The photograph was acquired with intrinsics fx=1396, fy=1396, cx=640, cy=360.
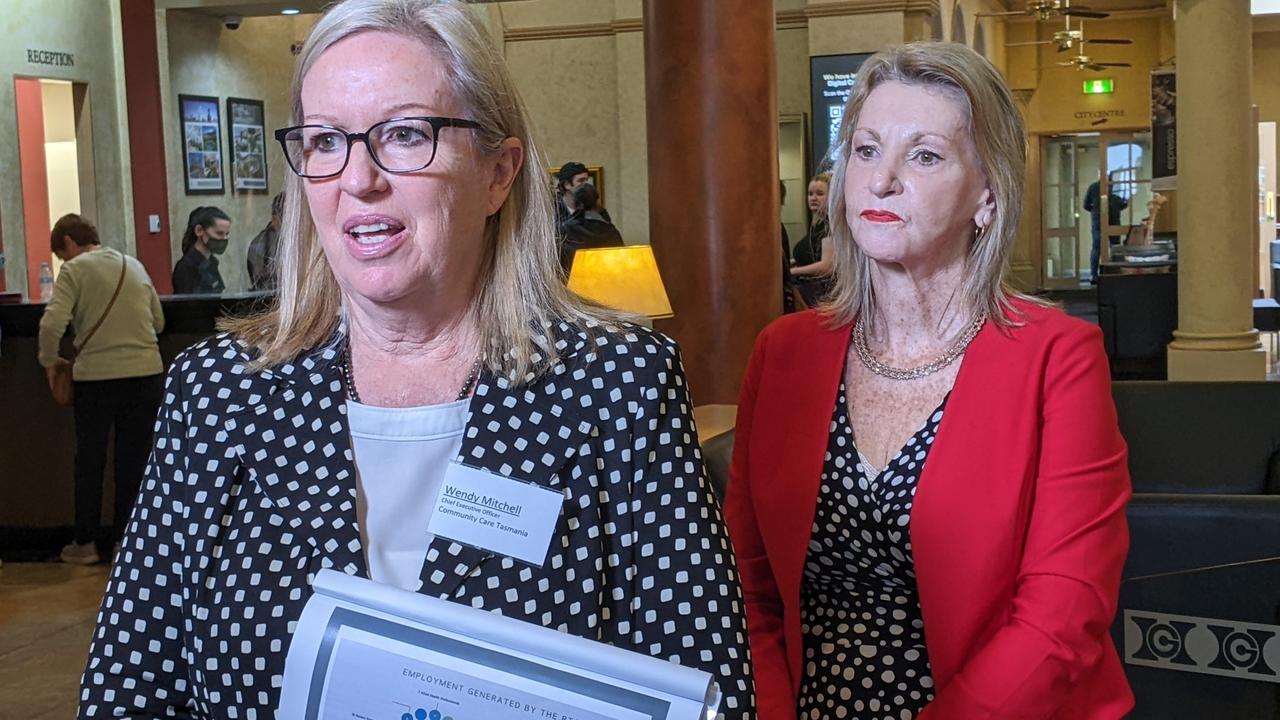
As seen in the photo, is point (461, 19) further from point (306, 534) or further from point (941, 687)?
point (941, 687)

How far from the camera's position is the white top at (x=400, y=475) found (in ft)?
4.84

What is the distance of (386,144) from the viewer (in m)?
1.44

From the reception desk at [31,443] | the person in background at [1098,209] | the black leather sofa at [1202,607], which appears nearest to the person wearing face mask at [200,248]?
the reception desk at [31,443]

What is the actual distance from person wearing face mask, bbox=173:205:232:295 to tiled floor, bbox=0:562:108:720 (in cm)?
218

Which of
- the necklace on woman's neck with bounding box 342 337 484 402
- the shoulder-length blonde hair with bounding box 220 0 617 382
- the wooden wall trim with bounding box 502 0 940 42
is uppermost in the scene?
the wooden wall trim with bounding box 502 0 940 42

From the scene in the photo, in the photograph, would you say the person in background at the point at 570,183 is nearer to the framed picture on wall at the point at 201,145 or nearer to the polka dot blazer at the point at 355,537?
the polka dot blazer at the point at 355,537

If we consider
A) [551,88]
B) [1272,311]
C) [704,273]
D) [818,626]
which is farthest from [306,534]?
[551,88]

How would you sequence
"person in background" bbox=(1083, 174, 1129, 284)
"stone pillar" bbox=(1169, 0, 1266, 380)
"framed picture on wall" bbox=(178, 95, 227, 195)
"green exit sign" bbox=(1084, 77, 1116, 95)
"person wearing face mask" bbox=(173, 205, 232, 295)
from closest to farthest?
"person wearing face mask" bbox=(173, 205, 232, 295)
"stone pillar" bbox=(1169, 0, 1266, 380)
"framed picture on wall" bbox=(178, 95, 227, 195)
"green exit sign" bbox=(1084, 77, 1116, 95)
"person in background" bbox=(1083, 174, 1129, 284)

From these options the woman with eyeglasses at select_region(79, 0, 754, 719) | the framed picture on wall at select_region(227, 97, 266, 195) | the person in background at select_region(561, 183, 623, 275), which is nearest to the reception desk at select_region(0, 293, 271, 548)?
the person in background at select_region(561, 183, 623, 275)

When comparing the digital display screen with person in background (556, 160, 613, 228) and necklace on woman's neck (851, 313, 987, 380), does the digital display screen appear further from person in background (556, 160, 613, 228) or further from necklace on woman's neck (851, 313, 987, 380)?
necklace on woman's neck (851, 313, 987, 380)

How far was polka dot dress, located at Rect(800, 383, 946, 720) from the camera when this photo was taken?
1.90m

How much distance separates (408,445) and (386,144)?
0.33 metres

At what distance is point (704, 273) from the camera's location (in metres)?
6.37

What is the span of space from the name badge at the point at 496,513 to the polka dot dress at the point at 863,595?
2.02ft
